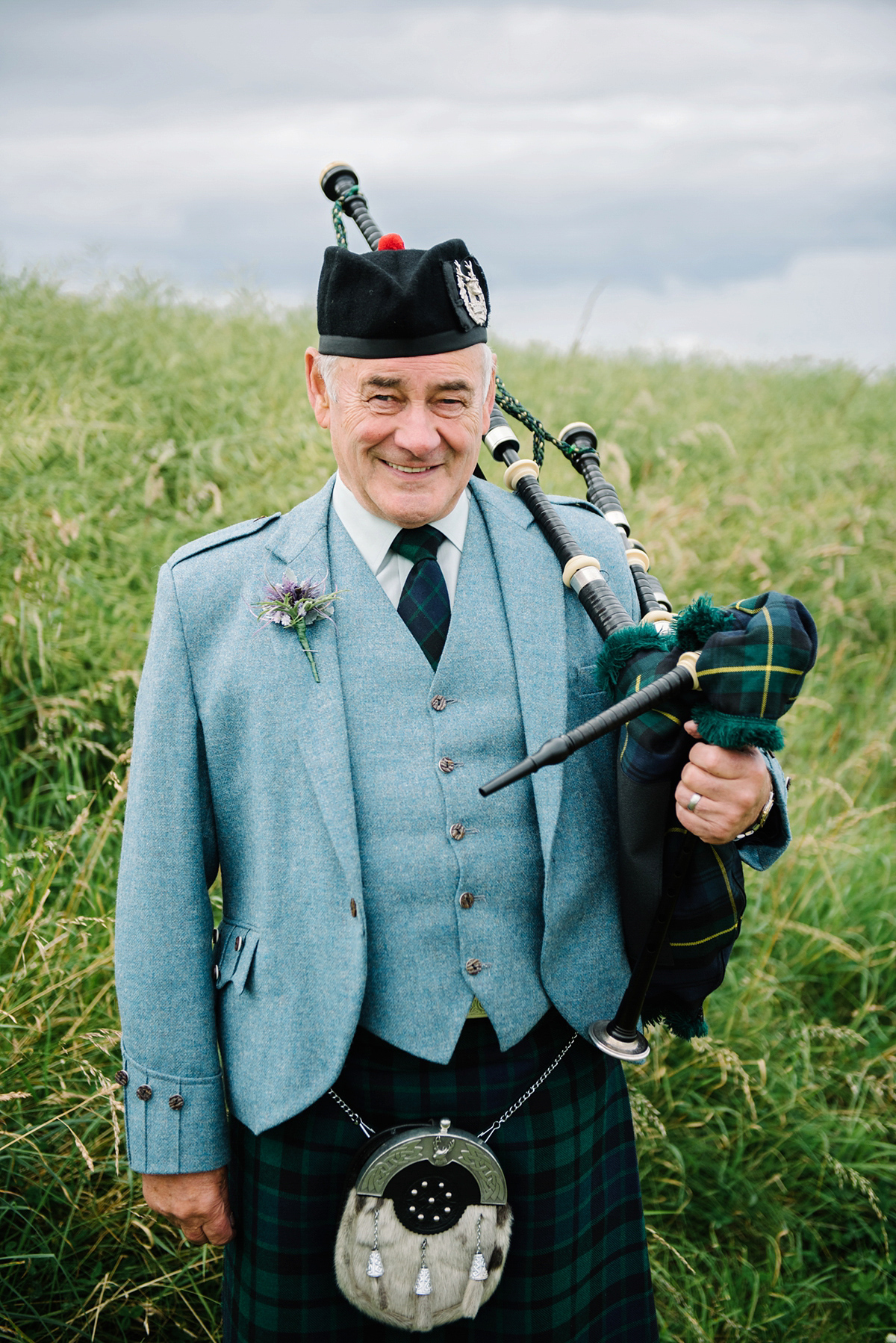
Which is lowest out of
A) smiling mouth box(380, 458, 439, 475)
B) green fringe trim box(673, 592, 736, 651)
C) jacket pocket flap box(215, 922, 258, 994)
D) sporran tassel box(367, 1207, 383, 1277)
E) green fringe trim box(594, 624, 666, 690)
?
sporran tassel box(367, 1207, 383, 1277)

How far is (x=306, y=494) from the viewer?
439cm

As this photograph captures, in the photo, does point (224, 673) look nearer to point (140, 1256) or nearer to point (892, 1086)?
point (140, 1256)

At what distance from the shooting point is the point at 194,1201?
1.78 m

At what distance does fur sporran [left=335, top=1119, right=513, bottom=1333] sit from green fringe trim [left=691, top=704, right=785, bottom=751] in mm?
839

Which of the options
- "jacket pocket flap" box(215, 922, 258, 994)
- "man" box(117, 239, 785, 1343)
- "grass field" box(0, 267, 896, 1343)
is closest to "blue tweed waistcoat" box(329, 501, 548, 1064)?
"man" box(117, 239, 785, 1343)

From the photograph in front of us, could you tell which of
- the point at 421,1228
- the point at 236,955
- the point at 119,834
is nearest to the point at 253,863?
the point at 236,955

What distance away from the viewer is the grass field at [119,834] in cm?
232

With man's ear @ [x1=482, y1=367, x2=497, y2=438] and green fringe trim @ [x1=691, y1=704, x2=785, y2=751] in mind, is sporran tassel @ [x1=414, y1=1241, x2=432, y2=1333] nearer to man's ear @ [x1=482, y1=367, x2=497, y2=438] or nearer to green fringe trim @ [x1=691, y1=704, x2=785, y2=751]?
green fringe trim @ [x1=691, y1=704, x2=785, y2=751]

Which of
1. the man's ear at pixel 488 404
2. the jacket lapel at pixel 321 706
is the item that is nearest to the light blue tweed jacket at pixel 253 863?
the jacket lapel at pixel 321 706

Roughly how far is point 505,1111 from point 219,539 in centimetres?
119

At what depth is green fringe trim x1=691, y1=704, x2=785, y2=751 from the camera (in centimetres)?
142

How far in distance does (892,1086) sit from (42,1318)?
96.8 inches

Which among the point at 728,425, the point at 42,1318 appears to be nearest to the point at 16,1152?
the point at 42,1318

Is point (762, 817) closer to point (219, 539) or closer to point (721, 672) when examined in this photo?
point (721, 672)
